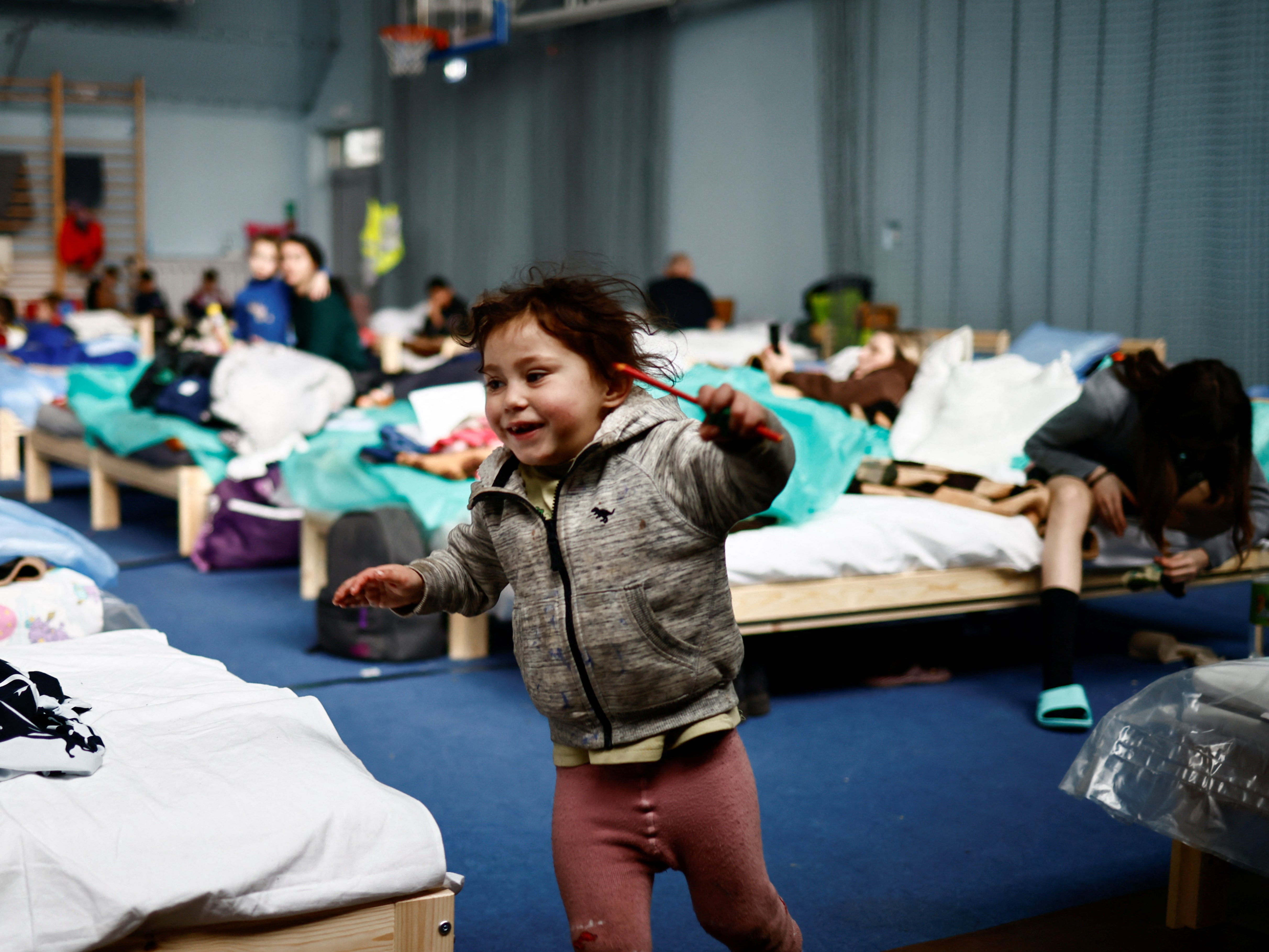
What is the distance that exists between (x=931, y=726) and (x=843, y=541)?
1.57ft

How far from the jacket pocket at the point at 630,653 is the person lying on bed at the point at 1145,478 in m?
1.84

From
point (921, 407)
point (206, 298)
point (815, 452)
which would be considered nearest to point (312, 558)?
point (815, 452)

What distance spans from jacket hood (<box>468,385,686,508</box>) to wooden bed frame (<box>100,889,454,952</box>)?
1.46ft

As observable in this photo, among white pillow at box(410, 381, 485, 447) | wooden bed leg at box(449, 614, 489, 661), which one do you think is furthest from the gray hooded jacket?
white pillow at box(410, 381, 485, 447)

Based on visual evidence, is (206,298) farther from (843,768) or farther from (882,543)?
(843,768)

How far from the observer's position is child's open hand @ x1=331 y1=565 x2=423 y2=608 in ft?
4.08

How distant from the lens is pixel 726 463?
1.10 meters

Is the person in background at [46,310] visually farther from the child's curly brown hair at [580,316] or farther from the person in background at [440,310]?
the child's curly brown hair at [580,316]

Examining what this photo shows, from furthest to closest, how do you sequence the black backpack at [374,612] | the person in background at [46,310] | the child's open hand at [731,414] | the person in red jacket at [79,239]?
the person in red jacket at [79,239] → the person in background at [46,310] → the black backpack at [374,612] → the child's open hand at [731,414]

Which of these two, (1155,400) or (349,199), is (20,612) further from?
(349,199)

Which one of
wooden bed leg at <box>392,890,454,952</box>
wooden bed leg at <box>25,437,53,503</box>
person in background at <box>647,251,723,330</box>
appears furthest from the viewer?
person in background at <box>647,251,723,330</box>

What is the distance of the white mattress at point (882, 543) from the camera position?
9.18ft

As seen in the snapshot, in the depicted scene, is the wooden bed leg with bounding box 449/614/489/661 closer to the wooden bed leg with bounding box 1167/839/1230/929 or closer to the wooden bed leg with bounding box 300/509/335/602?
the wooden bed leg with bounding box 300/509/335/602

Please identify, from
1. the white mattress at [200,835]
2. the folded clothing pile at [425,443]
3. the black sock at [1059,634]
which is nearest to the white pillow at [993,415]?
the black sock at [1059,634]
